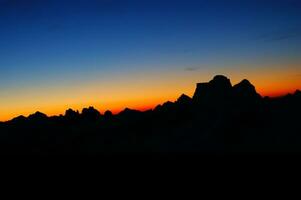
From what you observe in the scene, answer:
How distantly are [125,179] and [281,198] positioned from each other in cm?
5358

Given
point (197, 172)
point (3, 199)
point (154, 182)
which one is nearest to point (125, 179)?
point (154, 182)

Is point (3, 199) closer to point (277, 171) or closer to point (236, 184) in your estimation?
point (236, 184)

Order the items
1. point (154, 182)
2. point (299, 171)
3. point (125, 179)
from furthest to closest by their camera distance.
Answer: point (299, 171) → point (125, 179) → point (154, 182)

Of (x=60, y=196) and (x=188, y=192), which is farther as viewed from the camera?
(x=188, y=192)

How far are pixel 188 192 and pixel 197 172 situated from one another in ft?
141

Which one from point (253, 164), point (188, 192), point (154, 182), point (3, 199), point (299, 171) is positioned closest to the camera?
point (3, 199)

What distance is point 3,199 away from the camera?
63188 millimetres

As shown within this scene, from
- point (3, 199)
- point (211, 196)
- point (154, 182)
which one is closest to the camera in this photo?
point (3, 199)

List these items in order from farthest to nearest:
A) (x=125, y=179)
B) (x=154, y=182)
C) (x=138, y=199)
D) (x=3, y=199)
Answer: (x=125, y=179) → (x=154, y=182) → (x=138, y=199) → (x=3, y=199)

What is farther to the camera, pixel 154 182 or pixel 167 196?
pixel 154 182

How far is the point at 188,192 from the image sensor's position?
257 feet

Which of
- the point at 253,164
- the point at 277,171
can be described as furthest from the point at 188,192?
the point at 253,164

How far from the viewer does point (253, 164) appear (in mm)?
139000

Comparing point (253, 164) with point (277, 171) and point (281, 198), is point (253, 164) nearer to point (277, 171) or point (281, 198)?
point (277, 171)
